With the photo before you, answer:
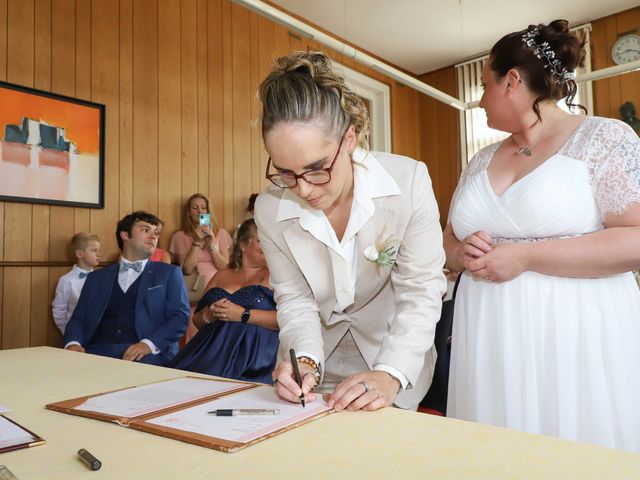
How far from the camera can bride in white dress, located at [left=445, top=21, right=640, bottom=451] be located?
1419mm

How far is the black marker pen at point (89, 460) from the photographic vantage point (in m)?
0.75

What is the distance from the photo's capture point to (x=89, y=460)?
761 millimetres

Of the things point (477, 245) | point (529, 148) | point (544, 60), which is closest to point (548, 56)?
point (544, 60)

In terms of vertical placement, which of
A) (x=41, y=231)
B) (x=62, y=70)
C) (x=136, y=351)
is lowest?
(x=136, y=351)

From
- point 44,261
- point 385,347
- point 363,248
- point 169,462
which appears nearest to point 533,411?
point 385,347

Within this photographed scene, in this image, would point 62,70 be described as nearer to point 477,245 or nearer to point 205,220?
point 205,220

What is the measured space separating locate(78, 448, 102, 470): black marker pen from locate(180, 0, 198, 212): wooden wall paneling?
424cm

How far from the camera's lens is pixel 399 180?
1.36m

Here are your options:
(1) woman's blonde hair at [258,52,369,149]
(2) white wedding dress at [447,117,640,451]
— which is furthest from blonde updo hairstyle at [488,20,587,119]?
(1) woman's blonde hair at [258,52,369,149]

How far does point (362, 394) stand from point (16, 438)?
0.56 meters

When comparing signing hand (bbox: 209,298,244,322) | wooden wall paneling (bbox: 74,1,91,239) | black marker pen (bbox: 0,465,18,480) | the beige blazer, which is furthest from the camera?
wooden wall paneling (bbox: 74,1,91,239)

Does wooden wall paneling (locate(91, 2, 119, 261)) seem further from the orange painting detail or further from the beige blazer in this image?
the beige blazer

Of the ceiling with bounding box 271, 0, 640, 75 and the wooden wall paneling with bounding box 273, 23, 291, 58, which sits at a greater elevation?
the ceiling with bounding box 271, 0, 640, 75

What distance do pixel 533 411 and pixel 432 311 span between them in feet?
1.42
